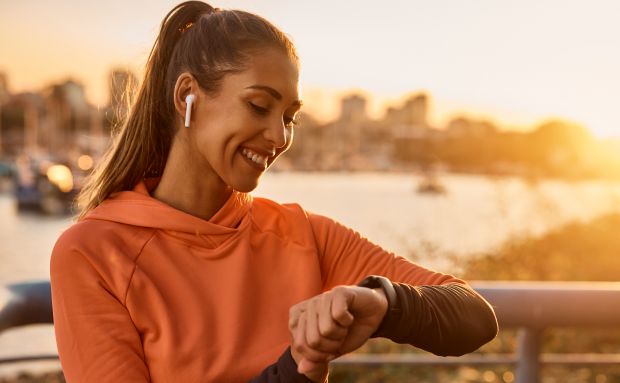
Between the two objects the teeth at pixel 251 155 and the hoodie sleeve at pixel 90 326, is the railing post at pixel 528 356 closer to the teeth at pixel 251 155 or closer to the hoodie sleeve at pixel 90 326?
the teeth at pixel 251 155

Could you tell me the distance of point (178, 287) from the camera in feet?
4.94

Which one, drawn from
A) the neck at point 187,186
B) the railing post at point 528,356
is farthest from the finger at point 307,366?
the railing post at point 528,356

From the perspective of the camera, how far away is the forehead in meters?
1.48

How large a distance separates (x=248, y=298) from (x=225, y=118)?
0.36 m

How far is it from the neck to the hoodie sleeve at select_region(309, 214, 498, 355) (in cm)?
26

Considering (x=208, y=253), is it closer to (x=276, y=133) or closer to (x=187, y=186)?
(x=187, y=186)

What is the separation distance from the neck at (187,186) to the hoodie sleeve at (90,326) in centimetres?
26

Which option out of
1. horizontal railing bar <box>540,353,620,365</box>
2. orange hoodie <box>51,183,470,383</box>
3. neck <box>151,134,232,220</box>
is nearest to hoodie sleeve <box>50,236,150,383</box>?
orange hoodie <box>51,183,470,383</box>

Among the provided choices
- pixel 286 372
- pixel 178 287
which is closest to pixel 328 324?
pixel 286 372

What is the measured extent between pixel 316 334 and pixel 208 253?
0.52m

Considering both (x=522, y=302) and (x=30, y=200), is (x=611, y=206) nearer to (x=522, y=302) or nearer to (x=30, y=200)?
(x=522, y=302)

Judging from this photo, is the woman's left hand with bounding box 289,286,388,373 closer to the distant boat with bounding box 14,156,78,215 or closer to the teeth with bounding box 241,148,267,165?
the teeth with bounding box 241,148,267,165

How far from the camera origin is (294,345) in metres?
1.16

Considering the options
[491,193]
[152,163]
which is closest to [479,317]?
[152,163]
